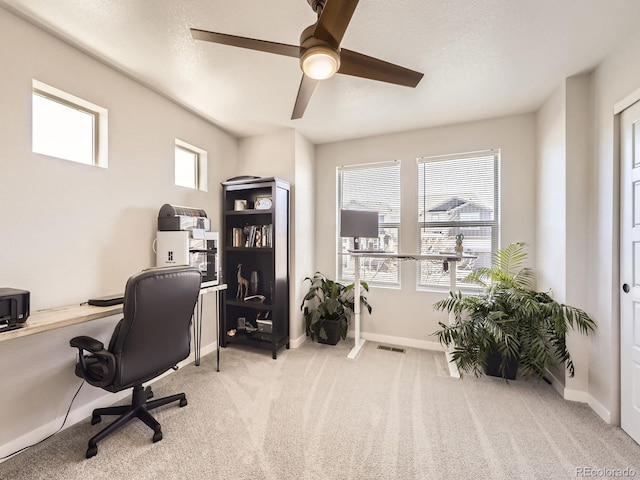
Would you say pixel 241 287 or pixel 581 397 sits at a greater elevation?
pixel 241 287

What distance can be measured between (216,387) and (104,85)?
2.64 m

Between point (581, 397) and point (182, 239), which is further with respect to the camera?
point (182, 239)

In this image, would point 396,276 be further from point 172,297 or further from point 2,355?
point 2,355

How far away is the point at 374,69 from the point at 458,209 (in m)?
2.20

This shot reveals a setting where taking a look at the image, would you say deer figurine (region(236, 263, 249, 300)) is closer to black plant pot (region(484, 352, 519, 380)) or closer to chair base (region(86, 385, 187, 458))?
chair base (region(86, 385, 187, 458))

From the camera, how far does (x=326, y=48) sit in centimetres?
123

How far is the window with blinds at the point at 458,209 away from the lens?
3.05 m

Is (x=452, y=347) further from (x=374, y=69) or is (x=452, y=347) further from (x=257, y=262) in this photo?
(x=374, y=69)

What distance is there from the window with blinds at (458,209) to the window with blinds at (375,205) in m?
0.31

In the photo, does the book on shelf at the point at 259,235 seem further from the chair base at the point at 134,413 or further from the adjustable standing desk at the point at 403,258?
the chair base at the point at 134,413

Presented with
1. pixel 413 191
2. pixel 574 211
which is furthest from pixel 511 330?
pixel 413 191

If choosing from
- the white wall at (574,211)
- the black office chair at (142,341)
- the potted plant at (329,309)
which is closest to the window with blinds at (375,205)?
the potted plant at (329,309)

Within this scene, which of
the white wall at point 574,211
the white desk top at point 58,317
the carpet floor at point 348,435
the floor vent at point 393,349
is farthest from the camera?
the floor vent at point 393,349

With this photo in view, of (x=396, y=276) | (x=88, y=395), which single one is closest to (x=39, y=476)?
(x=88, y=395)
